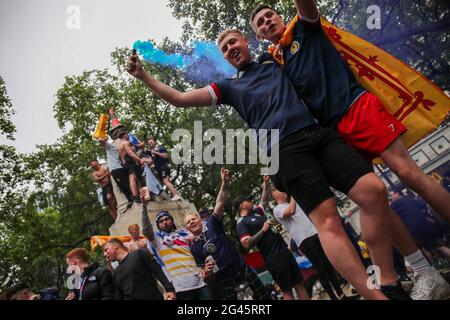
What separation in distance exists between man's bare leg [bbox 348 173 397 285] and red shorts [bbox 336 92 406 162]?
26 centimetres

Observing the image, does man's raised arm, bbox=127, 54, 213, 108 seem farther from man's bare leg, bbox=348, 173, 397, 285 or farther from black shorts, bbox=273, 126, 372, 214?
man's bare leg, bbox=348, 173, 397, 285

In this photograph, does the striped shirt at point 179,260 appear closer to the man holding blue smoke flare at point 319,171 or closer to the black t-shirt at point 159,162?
the man holding blue smoke flare at point 319,171

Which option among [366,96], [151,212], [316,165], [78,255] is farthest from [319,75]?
[151,212]

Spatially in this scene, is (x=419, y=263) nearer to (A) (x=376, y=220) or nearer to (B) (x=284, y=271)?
(A) (x=376, y=220)

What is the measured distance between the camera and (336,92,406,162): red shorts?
222 cm

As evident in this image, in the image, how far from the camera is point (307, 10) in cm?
238

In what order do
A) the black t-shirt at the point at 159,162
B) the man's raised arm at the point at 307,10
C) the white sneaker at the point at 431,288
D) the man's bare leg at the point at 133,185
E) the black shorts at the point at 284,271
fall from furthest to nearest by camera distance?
the black t-shirt at the point at 159,162, the man's bare leg at the point at 133,185, the black shorts at the point at 284,271, the man's raised arm at the point at 307,10, the white sneaker at the point at 431,288

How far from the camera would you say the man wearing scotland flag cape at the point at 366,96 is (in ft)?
7.23

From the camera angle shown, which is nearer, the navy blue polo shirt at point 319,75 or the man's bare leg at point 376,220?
the man's bare leg at point 376,220

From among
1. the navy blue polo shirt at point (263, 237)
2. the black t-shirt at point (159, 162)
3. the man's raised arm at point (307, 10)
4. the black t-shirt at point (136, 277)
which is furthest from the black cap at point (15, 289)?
the black t-shirt at point (159, 162)

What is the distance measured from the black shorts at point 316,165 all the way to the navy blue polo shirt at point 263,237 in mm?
3184

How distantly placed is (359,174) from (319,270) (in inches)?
139

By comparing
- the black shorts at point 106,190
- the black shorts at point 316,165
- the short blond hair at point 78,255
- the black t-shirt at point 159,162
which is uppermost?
the black t-shirt at point 159,162
